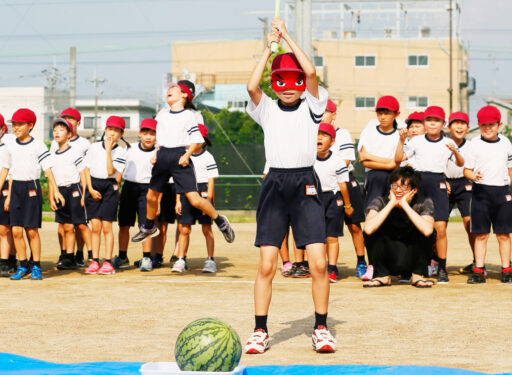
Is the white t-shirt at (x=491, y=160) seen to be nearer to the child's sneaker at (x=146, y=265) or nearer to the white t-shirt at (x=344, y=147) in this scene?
the white t-shirt at (x=344, y=147)

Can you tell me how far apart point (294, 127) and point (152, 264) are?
18.3 ft

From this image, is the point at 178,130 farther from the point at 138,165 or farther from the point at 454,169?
the point at 454,169

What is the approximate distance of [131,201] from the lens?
36.4 feet

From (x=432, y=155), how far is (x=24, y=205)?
5.01 metres

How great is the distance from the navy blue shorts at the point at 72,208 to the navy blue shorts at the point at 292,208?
505 cm

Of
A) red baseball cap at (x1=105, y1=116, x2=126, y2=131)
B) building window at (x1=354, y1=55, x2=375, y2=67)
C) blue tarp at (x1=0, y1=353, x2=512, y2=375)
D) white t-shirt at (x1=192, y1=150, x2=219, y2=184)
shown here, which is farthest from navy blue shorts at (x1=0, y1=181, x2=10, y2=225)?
building window at (x1=354, y1=55, x2=375, y2=67)

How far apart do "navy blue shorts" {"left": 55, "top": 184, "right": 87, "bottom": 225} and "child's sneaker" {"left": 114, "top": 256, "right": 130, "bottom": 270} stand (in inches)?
35.2

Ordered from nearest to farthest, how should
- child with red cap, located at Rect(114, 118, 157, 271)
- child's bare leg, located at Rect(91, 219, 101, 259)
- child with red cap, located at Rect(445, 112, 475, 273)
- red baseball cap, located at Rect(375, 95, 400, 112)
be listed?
red baseball cap, located at Rect(375, 95, 400, 112)
child with red cap, located at Rect(445, 112, 475, 273)
child's bare leg, located at Rect(91, 219, 101, 259)
child with red cap, located at Rect(114, 118, 157, 271)

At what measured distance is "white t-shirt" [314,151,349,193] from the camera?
9.65m

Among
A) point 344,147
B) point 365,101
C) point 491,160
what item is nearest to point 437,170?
point 491,160

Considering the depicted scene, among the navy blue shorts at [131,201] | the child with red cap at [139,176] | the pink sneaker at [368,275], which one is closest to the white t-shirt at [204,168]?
the child with red cap at [139,176]

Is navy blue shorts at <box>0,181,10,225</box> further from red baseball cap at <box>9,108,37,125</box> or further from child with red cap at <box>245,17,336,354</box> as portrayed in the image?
child with red cap at <box>245,17,336,354</box>

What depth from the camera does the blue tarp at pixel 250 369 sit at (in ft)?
16.0

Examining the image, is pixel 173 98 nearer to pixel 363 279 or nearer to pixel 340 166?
pixel 340 166
